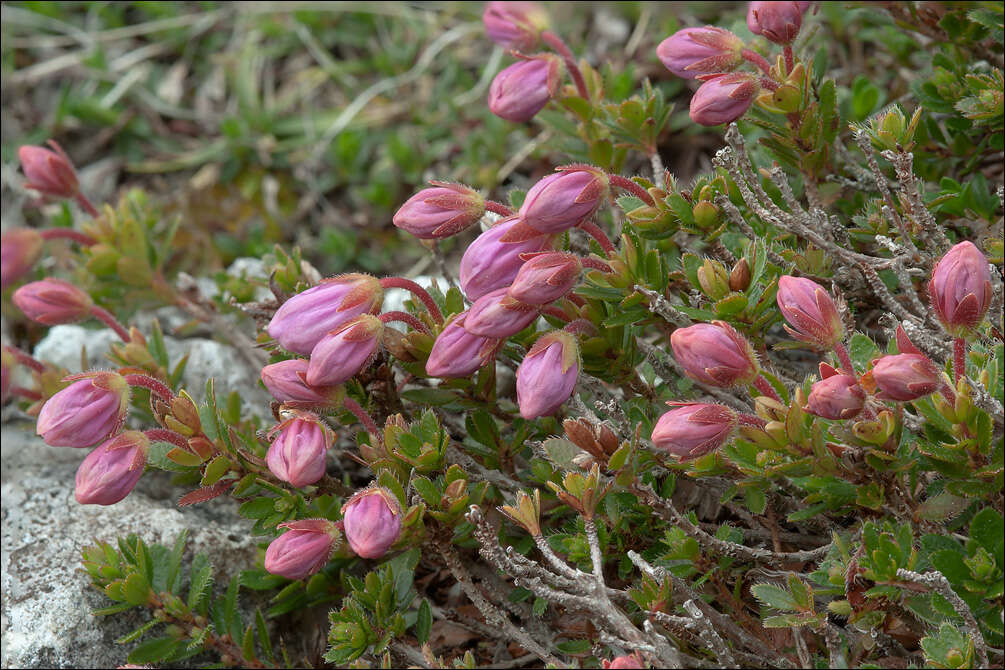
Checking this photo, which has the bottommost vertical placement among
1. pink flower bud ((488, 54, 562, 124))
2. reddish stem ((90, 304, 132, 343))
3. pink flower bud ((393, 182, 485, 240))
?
reddish stem ((90, 304, 132, 343))

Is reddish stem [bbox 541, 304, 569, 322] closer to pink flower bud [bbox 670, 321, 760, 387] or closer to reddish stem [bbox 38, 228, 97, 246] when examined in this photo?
pink flower bud [bbox 670, 321, 760, 387]

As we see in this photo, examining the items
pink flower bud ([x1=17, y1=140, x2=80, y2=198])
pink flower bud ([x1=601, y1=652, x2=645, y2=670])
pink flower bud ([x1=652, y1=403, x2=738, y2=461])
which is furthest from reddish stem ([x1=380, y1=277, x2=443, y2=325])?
pink flower bud ([x1=17, y1=140, x2=80, y2=198])

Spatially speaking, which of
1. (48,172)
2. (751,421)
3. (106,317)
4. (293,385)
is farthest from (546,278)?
(48,172)

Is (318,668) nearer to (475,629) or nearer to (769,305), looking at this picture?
(475,629)

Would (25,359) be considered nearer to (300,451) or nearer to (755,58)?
(300,451)

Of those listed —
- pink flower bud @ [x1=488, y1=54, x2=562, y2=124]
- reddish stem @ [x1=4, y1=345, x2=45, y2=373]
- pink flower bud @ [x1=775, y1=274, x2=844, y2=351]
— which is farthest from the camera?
reddish stem @ [x1=4, y1=345, x2=45, y2=373]

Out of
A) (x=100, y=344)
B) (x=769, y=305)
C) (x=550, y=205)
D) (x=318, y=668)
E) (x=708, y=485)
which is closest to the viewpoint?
(x=550, y=205)

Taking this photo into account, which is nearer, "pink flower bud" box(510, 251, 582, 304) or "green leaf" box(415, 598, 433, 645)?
"pink flower bud" box(510, 251, 582, 304)

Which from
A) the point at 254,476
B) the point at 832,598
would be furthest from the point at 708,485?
the point at 254,476
